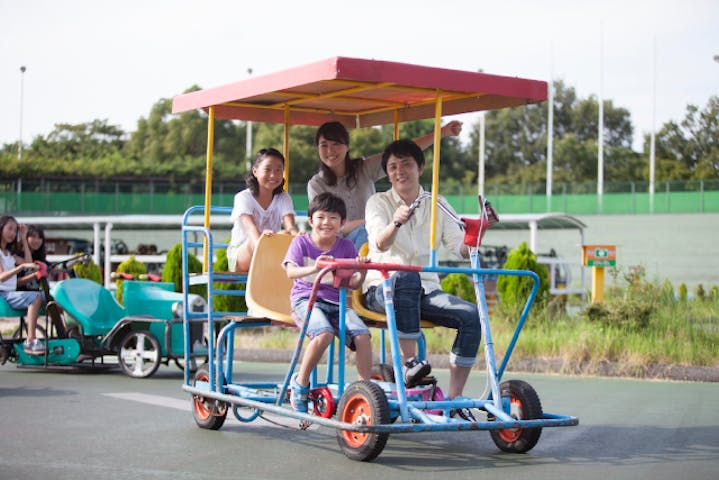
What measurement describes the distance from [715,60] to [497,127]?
47178mm

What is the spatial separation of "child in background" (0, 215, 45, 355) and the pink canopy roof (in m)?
5.49

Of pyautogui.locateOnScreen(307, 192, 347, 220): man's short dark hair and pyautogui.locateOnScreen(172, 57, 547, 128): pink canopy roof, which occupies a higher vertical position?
pyautogui.locateOnScreen(172, 57, 547, 128): pink canopy roof

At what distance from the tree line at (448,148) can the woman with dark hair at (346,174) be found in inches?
1983

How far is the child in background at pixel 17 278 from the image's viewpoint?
1361cm

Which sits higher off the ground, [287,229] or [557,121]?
[557,121]

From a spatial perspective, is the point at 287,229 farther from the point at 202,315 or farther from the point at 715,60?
the point at 715,60

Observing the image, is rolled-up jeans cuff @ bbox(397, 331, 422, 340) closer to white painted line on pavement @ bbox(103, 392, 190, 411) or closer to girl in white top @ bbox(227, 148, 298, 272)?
girl in white top @ bbox(227, 148, 298, 272)

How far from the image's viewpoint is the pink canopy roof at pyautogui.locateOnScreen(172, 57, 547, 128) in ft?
23.2

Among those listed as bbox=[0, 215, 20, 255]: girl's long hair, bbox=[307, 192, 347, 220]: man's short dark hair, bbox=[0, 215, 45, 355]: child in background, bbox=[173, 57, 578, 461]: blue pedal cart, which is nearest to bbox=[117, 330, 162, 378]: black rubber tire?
bbox=[0, 215, 45, 355]: child in background

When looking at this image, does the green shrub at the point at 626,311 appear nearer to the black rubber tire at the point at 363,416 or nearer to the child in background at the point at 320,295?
the child in background at the point at 320,295

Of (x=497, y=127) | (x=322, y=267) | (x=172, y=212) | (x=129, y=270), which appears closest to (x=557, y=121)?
(x=497, y=127)

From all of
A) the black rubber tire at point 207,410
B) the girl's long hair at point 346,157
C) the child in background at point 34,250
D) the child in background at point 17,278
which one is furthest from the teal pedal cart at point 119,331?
the girl's long hair at point 346,157

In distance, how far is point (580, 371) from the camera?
42.3ft

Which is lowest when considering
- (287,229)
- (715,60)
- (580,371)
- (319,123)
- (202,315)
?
(580,371)
